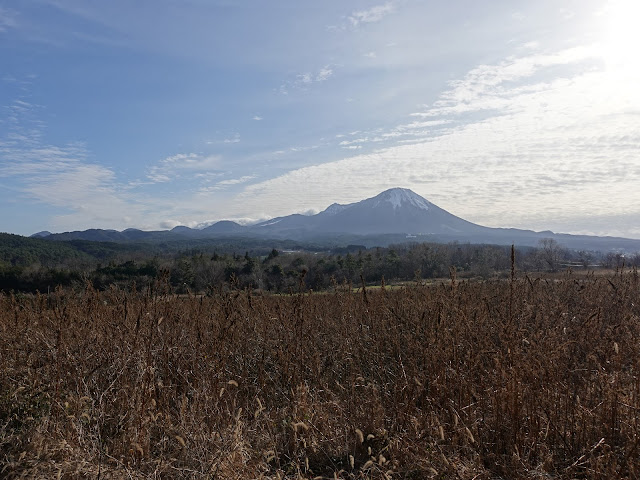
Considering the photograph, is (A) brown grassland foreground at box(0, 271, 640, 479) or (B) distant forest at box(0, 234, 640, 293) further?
(B) distant forest at box(0, 234, 640, 293)

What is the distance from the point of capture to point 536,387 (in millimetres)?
3648

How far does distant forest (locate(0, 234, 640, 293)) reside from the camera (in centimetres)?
1096

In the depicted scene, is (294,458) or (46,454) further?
(294,458)

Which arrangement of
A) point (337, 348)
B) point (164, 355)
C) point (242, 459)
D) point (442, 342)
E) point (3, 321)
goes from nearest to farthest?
1. point (242, 459)
2. point (442, 342)
3. point (164, 355)
4. point (337, 348)
5. point (3, 321)

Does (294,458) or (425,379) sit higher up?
(425,379)

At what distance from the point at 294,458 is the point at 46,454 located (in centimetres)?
194

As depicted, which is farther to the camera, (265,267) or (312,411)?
(265,267)

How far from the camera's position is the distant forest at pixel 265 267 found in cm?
1096

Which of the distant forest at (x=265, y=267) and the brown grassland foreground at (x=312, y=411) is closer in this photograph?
the brown grassland foreground at (x=312, y=411)

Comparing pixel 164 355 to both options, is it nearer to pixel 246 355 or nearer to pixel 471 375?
pixel 246 355

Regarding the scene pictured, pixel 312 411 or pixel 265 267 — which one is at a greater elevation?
pixel 312 411

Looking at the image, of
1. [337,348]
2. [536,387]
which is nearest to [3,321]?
[337,348]

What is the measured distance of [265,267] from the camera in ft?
131

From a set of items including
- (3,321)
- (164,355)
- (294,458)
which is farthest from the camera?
(3,321)
